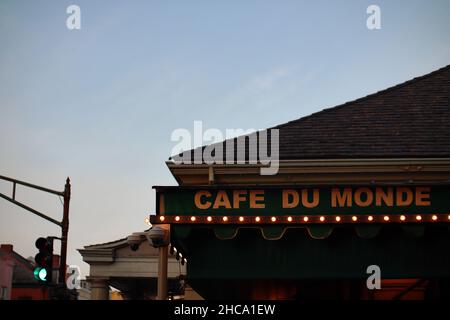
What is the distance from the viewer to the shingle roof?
656 inches

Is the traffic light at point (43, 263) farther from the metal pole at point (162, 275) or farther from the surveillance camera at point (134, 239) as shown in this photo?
the metal pole at point (162, 275)

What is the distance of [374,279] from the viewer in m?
13.6

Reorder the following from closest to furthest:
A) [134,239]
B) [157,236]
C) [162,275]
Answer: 1. [157,236]
2. [162,275]
3. [134,239]

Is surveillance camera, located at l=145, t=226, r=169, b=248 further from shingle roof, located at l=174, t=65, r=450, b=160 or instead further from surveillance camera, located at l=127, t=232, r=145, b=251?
shingle roof, located at l=174, t=65, r=450, b=160

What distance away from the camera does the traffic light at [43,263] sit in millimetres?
17875

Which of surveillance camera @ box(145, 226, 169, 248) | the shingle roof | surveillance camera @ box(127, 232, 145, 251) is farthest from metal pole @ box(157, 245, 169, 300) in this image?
the shingle roof

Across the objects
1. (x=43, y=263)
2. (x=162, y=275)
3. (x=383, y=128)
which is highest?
(x=383, y=128)

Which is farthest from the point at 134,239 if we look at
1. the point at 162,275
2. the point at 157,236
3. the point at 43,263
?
the point at 43,263

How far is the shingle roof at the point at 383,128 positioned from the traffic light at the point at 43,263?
22.3ft

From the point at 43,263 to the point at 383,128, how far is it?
967 centimetres

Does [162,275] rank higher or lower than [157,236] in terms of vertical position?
lower

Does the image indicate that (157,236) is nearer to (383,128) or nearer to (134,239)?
(134,239)

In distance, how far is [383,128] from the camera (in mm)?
Result: 17906

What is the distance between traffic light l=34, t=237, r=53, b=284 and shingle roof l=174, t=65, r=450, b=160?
680 centimetres
